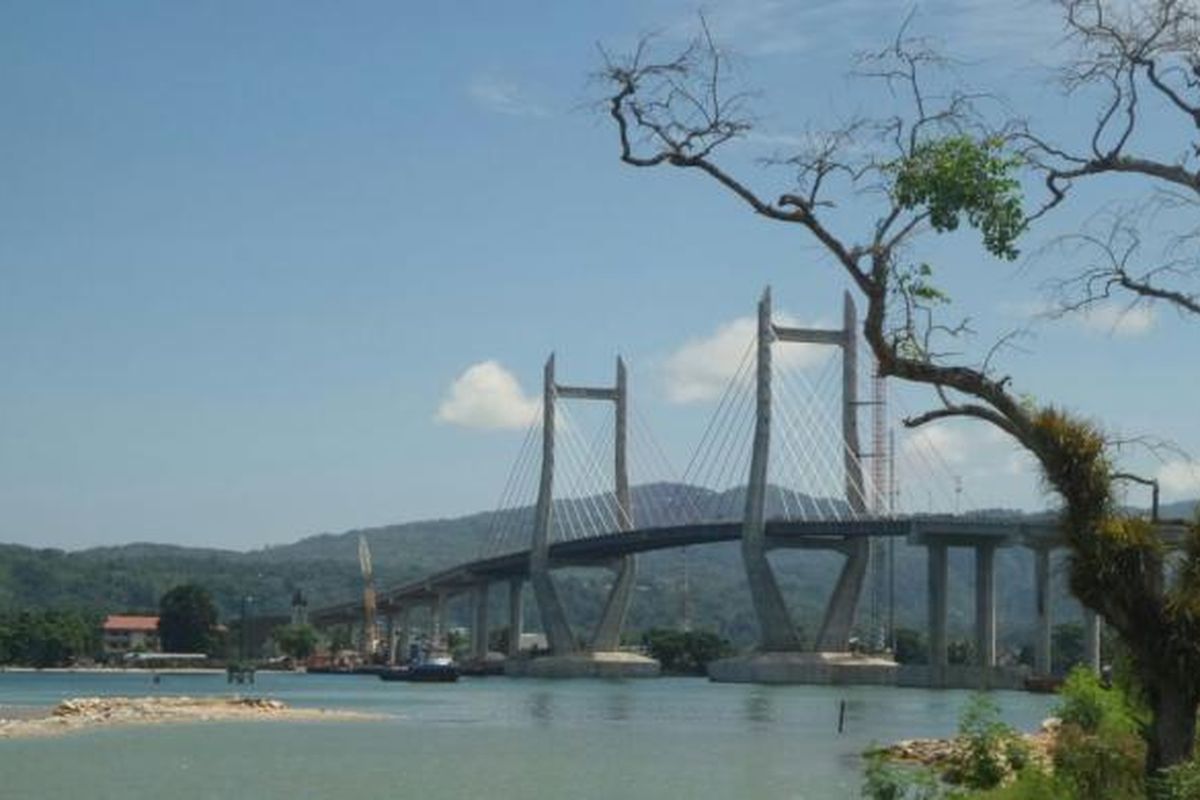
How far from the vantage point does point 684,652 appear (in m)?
162

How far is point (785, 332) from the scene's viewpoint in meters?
108

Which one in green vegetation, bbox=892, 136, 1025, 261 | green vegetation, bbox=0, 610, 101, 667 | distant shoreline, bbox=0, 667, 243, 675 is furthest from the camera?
green vegetation, bbox=0, 610, 101, 667

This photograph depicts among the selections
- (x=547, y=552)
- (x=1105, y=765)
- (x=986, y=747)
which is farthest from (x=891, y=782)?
(x=547, y=552)

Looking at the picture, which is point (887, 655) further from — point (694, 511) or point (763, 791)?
point (763, 791)

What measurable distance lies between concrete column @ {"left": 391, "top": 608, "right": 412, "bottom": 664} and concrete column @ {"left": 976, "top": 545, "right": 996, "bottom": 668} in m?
74.3

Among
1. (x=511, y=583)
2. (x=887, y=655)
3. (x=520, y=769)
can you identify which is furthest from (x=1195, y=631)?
(x=511, y=583)

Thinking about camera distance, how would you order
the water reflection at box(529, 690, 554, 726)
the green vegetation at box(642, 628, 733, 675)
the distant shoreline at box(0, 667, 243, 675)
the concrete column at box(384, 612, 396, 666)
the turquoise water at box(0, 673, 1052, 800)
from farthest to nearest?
the concrete column at box(384, 612, 396, 666) < the distant shoreline at box(0, 667, 243, 675) < the green vegetation at box(642, 628, 733, 675) < the water reflection at box(529, 690, 554, 726) < the turquoise water at box(0, 673, 1052, 800)

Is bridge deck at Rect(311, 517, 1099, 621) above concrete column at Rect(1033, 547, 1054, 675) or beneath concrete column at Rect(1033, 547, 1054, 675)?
above

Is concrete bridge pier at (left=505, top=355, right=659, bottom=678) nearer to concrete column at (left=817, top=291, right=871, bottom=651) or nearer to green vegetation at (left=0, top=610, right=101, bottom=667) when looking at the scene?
concrete column at (left=817, top=291, right=871, bottom=651)

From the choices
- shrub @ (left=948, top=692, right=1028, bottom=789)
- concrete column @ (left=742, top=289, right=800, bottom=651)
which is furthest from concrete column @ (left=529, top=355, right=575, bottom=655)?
shrub @ (left=948, top=692, right=1028, bottom=789)

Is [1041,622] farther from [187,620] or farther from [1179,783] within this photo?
[187,620]

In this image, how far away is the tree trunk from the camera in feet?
45.7

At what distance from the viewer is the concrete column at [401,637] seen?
174 m

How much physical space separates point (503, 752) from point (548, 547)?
7901 centimetres
